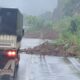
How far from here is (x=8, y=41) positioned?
17.8m

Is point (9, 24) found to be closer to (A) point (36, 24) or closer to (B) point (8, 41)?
(B) point (8, 41)

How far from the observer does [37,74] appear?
62.2ft

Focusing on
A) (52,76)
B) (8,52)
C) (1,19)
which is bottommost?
(52,76)

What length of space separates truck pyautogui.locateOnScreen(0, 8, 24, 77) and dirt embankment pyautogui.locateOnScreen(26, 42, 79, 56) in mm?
11459

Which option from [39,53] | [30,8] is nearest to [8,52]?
[39,53]

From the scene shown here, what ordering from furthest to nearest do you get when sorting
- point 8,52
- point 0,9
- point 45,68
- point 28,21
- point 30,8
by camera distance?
point 30,8 < point 28,21 < point 45,68 < point 0,9 < point 8,52

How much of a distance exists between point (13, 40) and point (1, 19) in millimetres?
1280

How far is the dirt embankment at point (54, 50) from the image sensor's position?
97.8 ft

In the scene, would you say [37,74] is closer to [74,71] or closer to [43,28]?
[74,71]

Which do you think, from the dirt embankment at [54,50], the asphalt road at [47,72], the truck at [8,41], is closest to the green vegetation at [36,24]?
the dirt embankment at [54,50]

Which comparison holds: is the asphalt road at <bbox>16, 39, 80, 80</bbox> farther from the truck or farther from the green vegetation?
the green vegetation

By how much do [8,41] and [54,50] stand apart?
13259mm

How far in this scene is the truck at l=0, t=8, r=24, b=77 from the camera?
16.3 metres

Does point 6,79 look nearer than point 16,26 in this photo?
Yes
